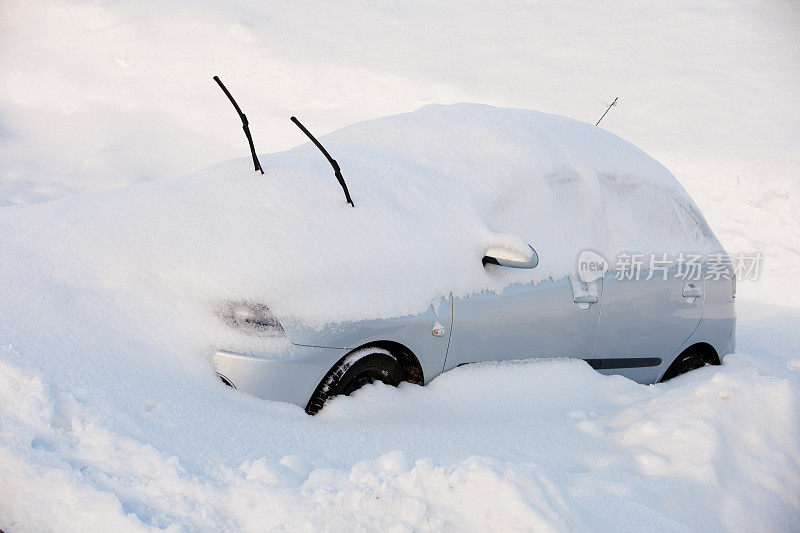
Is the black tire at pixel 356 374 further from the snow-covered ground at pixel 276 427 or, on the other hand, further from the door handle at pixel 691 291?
the door handle at pixel 691 291

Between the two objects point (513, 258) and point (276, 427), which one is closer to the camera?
point (276, 427)

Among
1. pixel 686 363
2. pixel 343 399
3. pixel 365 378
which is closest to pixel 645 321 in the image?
pixel 686 363

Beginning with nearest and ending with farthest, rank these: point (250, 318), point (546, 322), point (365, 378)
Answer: point (250, 318), point (365, 378), point (546, 322)

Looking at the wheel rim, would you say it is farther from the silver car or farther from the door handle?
the door handle

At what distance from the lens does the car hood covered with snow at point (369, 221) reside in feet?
9.45

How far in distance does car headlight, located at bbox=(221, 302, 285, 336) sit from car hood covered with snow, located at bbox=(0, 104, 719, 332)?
40 mm

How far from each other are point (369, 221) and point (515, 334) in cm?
95

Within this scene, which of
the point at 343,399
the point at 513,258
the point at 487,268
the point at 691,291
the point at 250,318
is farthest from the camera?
the point at 691,291

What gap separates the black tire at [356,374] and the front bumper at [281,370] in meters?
0.05

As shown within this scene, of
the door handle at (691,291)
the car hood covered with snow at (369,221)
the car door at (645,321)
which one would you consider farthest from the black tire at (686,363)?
the car hood covered with snow at (369,221)

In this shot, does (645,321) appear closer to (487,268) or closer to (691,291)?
(691,291)

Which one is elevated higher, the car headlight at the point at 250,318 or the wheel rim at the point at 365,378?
the car headlight at the point at 250,318

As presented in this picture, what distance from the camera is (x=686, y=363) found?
4621 mm

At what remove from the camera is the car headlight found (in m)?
2.79
